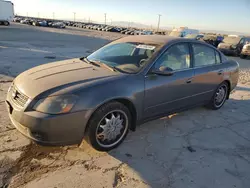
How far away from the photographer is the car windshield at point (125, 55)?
3590mm

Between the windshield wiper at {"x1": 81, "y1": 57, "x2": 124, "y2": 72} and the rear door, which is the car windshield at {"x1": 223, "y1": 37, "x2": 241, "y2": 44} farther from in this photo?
the windshield wiper at {"x1": 81, "y1": 57, "x2": 124, "y2": 72}

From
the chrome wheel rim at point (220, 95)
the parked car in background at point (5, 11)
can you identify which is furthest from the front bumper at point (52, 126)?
the parked car in background at point (5, 11)

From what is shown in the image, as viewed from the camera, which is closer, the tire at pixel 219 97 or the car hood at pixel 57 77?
the car hood at pixel 57 77

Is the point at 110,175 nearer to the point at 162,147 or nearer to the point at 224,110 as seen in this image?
the point at 162,147

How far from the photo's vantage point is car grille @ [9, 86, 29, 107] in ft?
9.33

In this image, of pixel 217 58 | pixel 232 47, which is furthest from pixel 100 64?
pixel 232 47

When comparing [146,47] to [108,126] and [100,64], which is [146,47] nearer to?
[100,64]

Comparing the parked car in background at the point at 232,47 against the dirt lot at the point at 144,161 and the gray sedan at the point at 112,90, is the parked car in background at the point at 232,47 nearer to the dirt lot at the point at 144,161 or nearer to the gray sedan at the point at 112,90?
the gray sedan at the point at 112,90

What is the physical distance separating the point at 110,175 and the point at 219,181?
1323 mm

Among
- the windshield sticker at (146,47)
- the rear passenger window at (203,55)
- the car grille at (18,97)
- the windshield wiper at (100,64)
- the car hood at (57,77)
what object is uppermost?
the windshield sticker at (146,47)

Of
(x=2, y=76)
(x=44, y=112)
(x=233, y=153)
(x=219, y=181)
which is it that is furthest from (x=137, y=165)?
(x=2, y=76)

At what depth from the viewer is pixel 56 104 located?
107 inches

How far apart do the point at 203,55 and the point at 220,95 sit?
117 cm

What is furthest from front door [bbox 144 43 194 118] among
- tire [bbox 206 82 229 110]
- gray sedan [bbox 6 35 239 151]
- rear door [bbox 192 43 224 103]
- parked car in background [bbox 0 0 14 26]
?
parked car in background [bbox 0 0 14 26]
